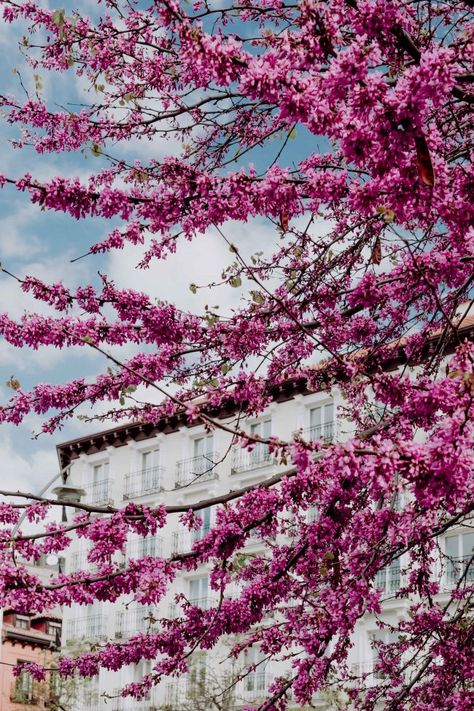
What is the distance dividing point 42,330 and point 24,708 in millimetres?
45694

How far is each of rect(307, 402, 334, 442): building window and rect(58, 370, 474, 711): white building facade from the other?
36mm

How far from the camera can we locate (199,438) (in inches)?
1731

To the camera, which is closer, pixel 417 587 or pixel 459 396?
pixel 459 396

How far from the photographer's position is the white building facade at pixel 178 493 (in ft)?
124

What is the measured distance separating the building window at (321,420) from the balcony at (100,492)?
996 centimetres

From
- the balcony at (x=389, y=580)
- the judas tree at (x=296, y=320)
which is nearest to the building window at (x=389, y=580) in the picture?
the balcony at (x=389, y=580)

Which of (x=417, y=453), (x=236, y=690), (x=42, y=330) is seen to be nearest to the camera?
(x=417, y=453)

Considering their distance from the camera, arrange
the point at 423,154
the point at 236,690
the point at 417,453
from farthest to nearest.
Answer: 1. the point at 236,690
2. the point at 423,154
3. the point at 417,453

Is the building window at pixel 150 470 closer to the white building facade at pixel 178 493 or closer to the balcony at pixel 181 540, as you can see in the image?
the white building facade at pixel 178 493

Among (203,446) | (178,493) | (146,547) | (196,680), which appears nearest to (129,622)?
(146,547)

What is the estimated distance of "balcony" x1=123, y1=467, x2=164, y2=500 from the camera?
146ft

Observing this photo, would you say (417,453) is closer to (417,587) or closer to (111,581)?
(111,581)

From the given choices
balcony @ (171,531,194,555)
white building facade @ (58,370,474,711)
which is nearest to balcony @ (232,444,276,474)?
white building facade @ (58,370,474,711)

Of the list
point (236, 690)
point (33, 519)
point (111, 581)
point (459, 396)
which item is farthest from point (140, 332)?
point (236, 690)
